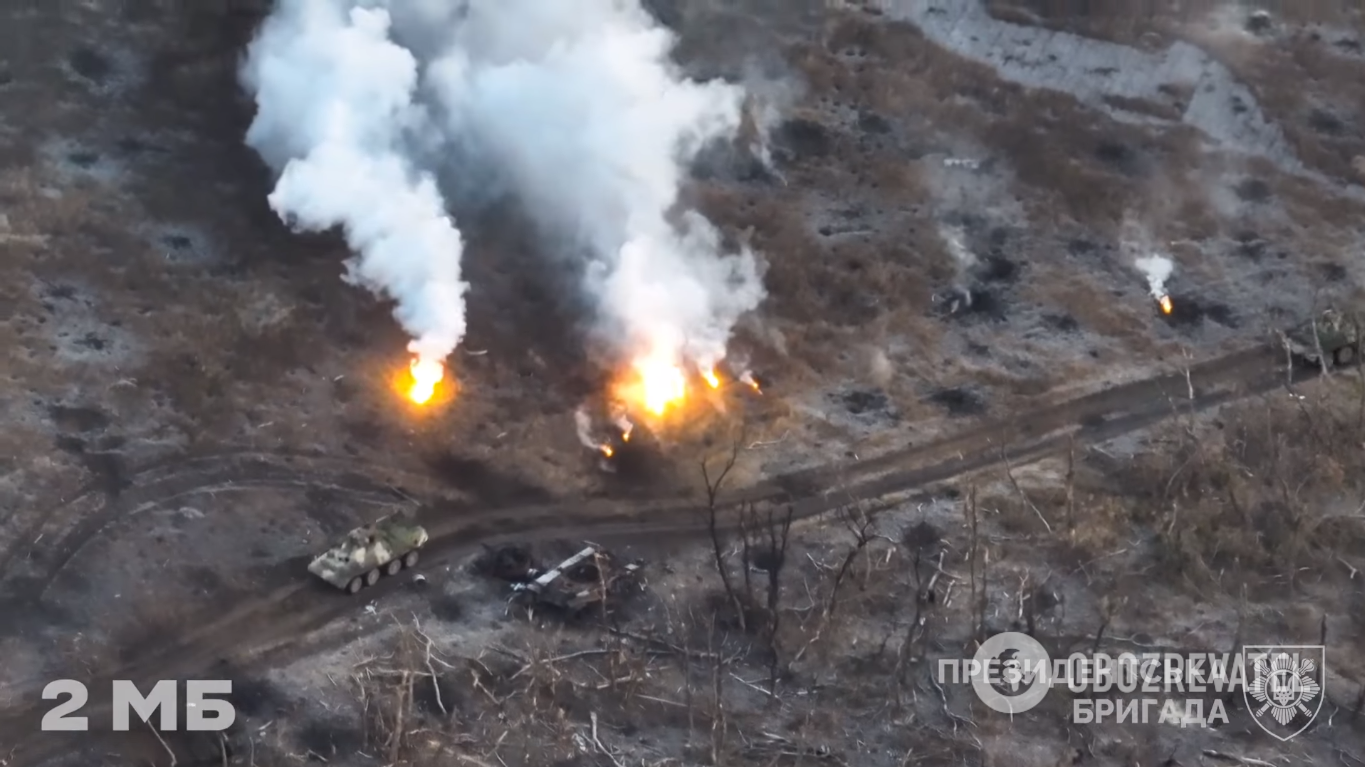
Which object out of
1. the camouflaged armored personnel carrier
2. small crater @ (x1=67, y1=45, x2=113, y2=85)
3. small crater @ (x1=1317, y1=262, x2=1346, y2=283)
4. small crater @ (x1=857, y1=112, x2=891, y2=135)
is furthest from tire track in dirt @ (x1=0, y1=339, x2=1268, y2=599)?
small crater @ (x1=67, y1=45, x2=113, y2=85)

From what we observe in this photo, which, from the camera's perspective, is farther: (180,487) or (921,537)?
(180,487)

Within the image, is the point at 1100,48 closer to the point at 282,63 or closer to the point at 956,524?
the point at 956,524

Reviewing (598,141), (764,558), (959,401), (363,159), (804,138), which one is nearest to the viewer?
(764,558)

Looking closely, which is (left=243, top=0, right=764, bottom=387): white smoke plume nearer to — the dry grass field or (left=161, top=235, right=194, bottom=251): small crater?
the dry grass field

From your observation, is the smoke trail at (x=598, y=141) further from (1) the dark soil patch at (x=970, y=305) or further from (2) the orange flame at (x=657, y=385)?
(1) the dark soil patch at (x=970, y=305)

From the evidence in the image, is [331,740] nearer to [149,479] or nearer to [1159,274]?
[149,479]

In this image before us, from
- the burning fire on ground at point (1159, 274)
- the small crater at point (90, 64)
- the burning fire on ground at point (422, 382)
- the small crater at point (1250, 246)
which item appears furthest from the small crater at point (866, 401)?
the small crater at point (90, 64)

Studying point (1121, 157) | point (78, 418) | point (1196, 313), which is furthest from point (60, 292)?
point (1121, 157)
